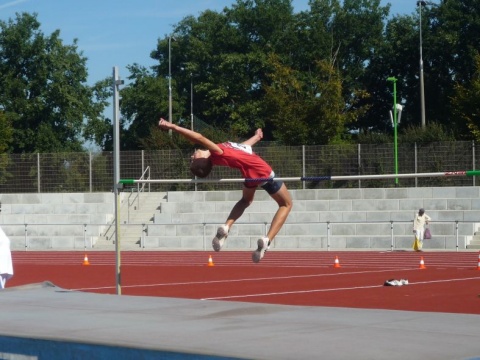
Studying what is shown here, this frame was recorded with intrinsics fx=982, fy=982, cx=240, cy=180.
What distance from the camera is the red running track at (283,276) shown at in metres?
12.6

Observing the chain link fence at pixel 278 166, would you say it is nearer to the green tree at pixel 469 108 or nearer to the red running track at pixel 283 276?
the red running track at pixel 283 276

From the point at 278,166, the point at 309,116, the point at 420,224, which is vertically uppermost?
the point at 309,116

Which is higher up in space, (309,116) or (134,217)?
(309,116)

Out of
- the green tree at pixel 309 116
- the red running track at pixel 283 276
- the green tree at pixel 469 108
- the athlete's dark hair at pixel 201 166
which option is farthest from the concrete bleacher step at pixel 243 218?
the athlete's dark hair at pixel 201 166

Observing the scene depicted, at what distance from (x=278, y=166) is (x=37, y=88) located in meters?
19.9

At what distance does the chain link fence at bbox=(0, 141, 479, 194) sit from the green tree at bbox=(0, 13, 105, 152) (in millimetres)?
14697

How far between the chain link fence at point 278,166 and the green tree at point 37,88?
14697mm

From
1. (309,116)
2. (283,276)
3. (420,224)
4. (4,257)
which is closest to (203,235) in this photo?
(420,224)

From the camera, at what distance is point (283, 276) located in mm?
17000

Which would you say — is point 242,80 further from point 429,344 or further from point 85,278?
point 429,344

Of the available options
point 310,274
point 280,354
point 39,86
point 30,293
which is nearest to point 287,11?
Answer: point 39,86

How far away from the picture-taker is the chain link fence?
25328 mm

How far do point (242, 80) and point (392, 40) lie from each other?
7.22 metres

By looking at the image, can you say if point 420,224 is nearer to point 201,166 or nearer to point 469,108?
point 469,108
